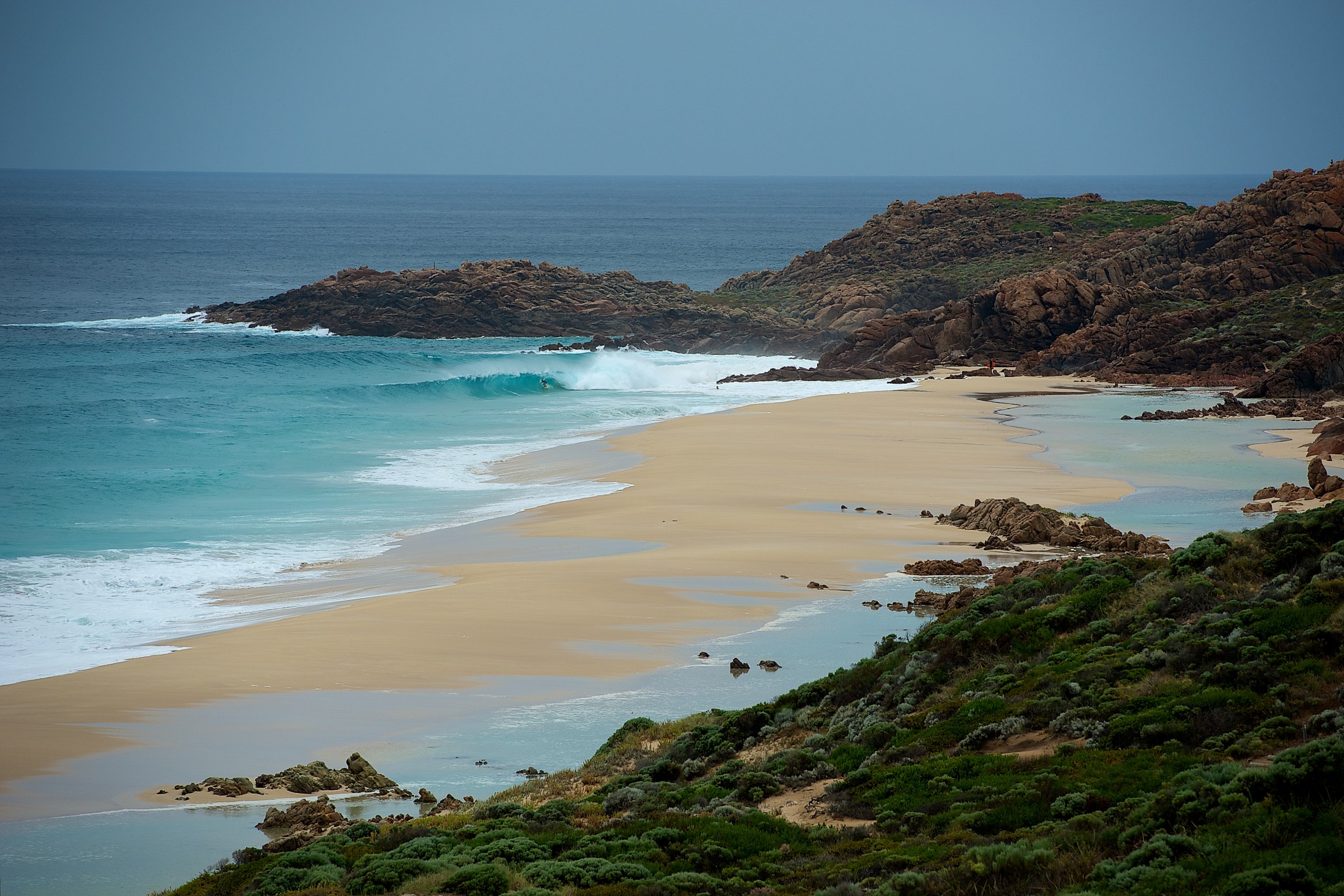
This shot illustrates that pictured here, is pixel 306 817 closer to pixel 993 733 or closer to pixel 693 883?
pixel 693 883

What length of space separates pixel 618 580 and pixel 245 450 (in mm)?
21975

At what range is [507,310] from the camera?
7194 cm

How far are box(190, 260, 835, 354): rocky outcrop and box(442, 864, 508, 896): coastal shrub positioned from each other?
5763 cm

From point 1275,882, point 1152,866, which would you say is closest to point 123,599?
point 1152,866

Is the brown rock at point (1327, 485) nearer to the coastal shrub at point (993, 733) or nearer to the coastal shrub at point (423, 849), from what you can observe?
the coastal shrub at point (993, 733)

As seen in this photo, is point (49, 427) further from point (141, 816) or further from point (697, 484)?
point (141, 816)

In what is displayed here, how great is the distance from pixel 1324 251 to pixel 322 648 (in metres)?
50.7

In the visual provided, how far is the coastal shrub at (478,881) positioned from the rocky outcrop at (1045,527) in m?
13.5

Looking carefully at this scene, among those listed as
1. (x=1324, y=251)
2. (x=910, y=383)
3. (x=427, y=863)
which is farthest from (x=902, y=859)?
(x=1324, y=251)

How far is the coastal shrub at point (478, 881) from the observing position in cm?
865

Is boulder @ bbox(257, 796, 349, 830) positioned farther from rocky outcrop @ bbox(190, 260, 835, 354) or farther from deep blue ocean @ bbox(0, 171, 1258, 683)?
rocky outcrop @ bbox(190, 260, 835, 354)

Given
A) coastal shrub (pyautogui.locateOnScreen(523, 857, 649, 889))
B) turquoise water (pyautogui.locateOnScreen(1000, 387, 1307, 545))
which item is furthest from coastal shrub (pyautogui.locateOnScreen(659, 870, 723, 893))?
turquoise water (pyautogui.locateOnScreen(1000, 387, 1307, 545))

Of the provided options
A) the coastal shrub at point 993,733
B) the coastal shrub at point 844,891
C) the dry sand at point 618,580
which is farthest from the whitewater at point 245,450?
the coastal shrub at point 844,891

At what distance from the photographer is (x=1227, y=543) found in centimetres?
1272
